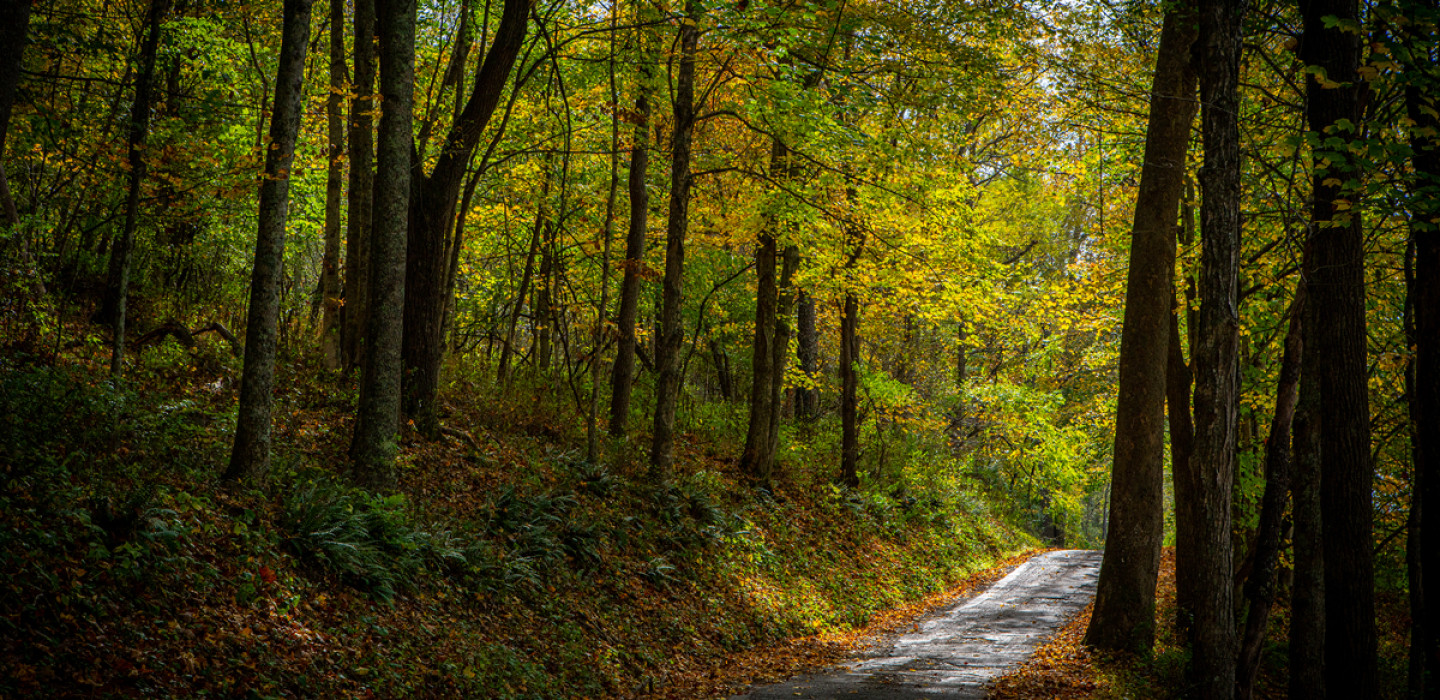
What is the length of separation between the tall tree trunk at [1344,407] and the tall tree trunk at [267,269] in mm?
9247

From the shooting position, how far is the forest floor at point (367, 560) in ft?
18.0

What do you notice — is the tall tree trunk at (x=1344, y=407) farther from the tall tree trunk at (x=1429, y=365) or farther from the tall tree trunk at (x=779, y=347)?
the tall tree trunk at (x=779, y=347)

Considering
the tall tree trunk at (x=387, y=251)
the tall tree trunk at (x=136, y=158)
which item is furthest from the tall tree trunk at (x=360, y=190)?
the tall tree trunk at (x=136, y=158)

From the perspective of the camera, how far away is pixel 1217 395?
6.98 metres

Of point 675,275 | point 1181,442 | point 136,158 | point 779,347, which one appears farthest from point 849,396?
point 136,158

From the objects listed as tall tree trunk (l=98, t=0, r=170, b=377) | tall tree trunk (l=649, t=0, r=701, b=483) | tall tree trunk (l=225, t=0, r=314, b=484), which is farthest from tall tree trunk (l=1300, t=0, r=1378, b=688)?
tall tree trunk (l=98, t=0, r=170, b=377)

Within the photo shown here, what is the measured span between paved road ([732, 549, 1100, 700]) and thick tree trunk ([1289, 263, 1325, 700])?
9.76ft

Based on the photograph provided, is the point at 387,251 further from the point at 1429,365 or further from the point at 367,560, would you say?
the point at 1429,365

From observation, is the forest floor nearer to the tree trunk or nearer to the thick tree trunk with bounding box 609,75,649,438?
the thick tree trunk with bounding box 609,75,649,438

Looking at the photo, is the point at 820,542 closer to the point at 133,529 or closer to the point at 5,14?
the point at 133,529

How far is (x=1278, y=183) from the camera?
1112 cm

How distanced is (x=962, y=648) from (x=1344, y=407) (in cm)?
645

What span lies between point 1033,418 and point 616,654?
18.7 m

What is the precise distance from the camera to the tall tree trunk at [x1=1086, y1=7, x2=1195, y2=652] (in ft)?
34.3
